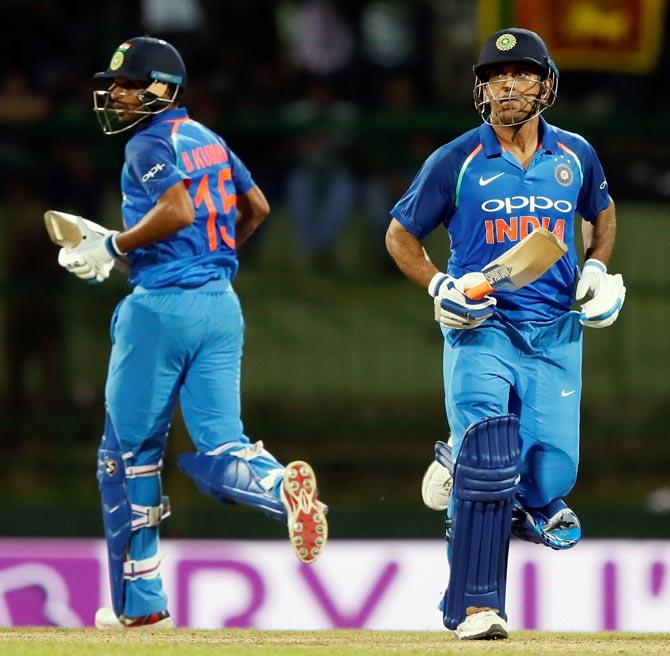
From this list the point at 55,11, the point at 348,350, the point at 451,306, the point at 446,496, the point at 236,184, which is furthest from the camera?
the point at 55,11

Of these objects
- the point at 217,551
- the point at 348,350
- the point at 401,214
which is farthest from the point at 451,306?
the point at 348,350

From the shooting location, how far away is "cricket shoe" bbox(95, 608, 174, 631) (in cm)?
627

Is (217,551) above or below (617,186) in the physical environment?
below

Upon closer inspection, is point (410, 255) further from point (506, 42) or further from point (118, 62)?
point (118, 62)

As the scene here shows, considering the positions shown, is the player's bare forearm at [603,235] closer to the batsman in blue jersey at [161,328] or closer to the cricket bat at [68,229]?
the batsman in blue jersey at [161,328]

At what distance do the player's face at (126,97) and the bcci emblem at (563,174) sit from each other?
156 centimetres

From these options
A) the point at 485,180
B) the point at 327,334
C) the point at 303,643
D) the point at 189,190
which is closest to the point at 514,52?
the point at 485,180

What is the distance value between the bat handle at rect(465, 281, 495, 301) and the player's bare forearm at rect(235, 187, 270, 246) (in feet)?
4.54

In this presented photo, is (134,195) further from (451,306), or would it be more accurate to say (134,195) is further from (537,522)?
(537,522)

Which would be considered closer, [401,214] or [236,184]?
[401,214]

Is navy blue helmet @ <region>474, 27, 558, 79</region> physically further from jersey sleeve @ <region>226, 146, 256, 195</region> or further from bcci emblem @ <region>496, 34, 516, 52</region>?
jersey sleeve @ <region>226, 146, 256, 195</region>

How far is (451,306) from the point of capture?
5.41m

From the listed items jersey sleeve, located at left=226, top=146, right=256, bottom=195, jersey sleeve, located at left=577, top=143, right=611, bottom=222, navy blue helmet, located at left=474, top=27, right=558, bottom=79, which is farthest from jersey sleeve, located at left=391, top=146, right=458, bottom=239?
jersey sleeve, located at left=226, top=146, right=256, bottom=195

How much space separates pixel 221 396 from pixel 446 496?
899 millimetres
